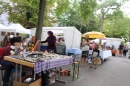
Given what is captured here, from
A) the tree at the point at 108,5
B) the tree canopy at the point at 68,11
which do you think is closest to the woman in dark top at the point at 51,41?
the tree canopy at the point at 68,11

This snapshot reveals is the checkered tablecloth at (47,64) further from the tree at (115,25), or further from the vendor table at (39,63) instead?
the tree at (115,25)

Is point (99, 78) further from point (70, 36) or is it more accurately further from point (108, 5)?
point (108, 5)

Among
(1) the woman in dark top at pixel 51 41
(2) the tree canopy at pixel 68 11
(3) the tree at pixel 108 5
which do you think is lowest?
(1) the woman in dark top at pixel 51 41

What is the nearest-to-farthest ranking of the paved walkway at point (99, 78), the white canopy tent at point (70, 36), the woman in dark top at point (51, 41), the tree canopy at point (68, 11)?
the paved walkway at point (99, 78) → the woman in dark top at point (51, 41) → the tree canopy at point (68, 11) → the white canopy tent at point (70, 36)

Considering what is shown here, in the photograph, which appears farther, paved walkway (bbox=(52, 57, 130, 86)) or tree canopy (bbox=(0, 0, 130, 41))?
tree canopy (bbox=(0, 0, 130, 41))

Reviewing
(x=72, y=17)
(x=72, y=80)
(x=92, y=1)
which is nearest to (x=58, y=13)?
(x=92, y=1)

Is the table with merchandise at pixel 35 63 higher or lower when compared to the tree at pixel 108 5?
lower

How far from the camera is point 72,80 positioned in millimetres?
5301

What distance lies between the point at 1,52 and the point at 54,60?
1620 millimetres

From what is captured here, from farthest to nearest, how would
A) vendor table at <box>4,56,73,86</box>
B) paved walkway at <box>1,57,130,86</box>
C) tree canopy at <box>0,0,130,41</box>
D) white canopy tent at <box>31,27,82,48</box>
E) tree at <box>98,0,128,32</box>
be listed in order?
tree at <box>98,0,128,32</box>
white canopy tent at <box>31,27,82,48</box>
tree canopy at <box>0,0,130,41</box>
paved walkway at <box>1,57,130,86</box>
vendor table at <box>4,56,73,86</box>

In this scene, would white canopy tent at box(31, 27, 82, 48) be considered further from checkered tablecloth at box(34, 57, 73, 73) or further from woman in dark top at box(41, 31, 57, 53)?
checkered tablecloth at box(34, 57, 73, 73)

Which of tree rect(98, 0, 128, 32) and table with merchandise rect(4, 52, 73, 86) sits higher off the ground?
tree rect(98, 0, 128, 32)

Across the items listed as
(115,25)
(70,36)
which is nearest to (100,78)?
(70,36)

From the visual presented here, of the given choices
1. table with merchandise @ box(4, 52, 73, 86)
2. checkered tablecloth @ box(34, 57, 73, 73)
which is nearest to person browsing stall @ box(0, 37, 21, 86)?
table with merchandise @ box(4, 52, 73, 86)
